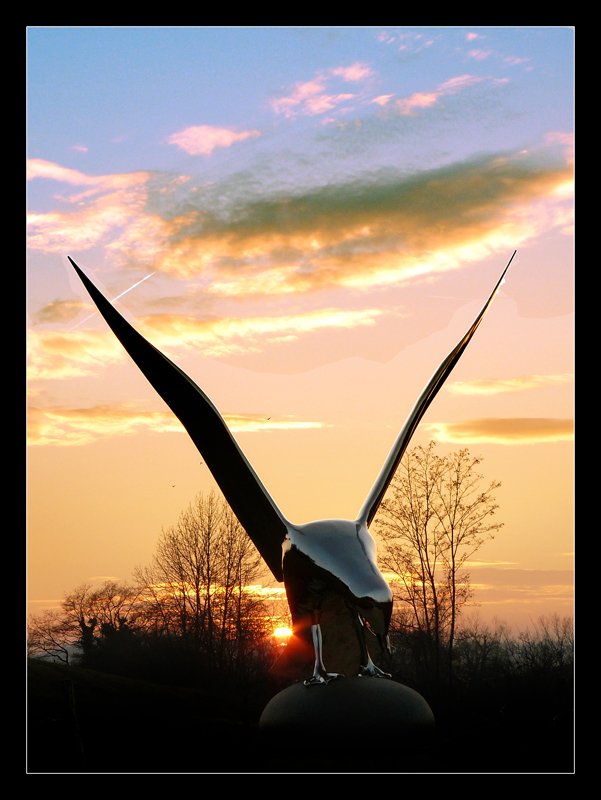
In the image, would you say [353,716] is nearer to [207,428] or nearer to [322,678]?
[322,678]

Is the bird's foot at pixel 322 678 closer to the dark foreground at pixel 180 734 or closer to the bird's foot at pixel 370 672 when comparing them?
the bird's foot at pixel 370 672

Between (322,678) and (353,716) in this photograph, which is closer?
(353,716)

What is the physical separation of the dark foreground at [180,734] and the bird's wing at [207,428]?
43.2ft

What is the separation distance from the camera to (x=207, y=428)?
8594mm

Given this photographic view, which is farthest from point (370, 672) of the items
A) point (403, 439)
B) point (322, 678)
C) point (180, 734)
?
point (180, 734)

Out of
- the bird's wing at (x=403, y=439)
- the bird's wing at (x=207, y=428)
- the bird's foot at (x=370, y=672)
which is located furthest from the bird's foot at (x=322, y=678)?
the bird's wing at (x=403, y=439)

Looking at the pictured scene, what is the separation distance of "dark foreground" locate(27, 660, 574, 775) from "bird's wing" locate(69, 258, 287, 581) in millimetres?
13182

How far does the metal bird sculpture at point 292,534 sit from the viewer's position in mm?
8000

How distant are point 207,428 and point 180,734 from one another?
17220 mm

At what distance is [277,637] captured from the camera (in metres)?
24.2

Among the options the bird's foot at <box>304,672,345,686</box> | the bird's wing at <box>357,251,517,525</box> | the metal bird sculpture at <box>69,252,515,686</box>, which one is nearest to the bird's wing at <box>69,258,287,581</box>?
the metal bird sculpture at <box>69,252,515,686</box>

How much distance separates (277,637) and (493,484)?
8.52m

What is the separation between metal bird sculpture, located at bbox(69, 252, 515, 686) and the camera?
8.00m
